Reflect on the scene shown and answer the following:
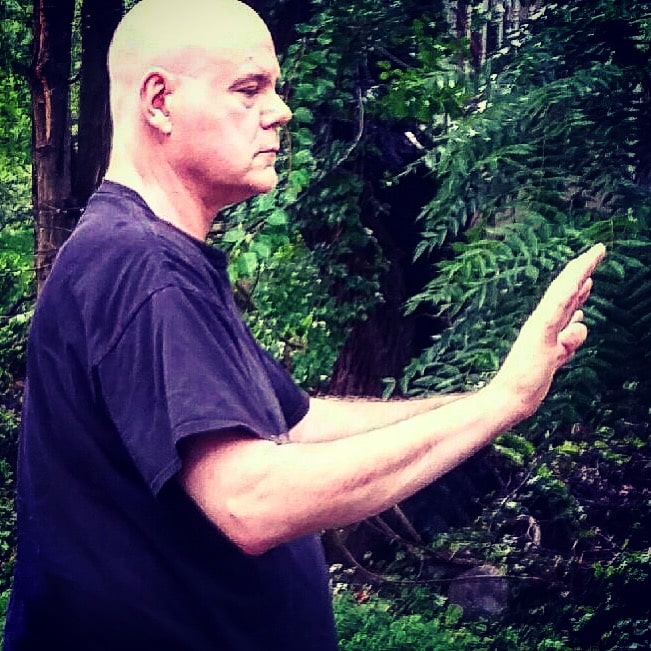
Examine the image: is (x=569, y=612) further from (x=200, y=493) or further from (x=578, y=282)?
(x=200, y=493)

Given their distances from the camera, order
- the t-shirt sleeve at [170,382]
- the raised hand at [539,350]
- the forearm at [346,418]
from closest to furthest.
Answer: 1. the t-shirt sleeve at [170,382]
2. the raised hand at [539,350]
3. the forearm at [346,418]

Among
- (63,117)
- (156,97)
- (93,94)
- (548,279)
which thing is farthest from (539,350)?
(63,117)

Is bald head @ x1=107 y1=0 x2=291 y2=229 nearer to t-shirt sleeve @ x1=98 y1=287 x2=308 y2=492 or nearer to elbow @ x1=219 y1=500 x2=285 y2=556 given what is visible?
t-shirt sleeve @ x1=98 y1=287 x2=308 y2=492

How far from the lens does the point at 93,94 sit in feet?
6.81

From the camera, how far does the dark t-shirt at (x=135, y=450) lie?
1098 mm

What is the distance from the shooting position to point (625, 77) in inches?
81.7

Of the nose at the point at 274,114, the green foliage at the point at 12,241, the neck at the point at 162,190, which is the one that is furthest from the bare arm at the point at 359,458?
the green foliage at the point at 12,241

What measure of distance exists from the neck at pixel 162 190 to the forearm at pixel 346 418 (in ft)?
1.43

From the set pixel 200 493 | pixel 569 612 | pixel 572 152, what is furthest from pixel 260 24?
pixel 569 612

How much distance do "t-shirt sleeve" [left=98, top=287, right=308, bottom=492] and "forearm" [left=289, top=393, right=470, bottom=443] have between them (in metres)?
0.50

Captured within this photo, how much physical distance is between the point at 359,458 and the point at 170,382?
0.24m

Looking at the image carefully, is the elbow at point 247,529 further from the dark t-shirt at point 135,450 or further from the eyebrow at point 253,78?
the eyebrow at point 253,78

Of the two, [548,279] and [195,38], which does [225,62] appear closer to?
[195,38]

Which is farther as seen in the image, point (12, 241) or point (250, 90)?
point (12, 241)
